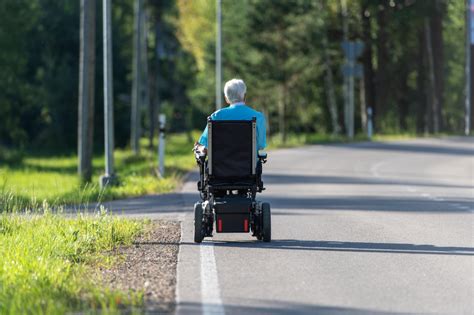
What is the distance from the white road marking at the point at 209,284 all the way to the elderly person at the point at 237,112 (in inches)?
50.0

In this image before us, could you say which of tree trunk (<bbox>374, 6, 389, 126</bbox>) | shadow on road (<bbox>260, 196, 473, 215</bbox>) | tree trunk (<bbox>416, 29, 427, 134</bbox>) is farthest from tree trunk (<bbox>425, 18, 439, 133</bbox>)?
shadow on road (<bbox>260, 196, 473, 215</bbox>)

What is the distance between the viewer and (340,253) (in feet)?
39.8

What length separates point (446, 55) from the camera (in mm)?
86125

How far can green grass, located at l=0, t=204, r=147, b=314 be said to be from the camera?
28.8ft

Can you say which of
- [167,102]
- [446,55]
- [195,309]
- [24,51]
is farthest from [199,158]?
[446,55]

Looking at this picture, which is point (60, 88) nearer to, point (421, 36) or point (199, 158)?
point (421, 36)

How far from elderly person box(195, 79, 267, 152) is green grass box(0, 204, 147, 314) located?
1.57m

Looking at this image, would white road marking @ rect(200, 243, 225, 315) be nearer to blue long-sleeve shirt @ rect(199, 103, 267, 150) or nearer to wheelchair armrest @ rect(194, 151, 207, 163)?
wheelchair armrest @ rect(194, 151, 207, 163)

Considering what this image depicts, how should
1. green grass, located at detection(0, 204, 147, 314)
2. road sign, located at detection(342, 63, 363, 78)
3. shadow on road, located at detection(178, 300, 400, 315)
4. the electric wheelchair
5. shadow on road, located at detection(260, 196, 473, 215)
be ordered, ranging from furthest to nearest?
road sign, located at detection(342, 63, 363, 78) < shadow on road, located at detection(260, 196, 473, 215) < the electric wheelchair < green grass, located at detection(0, 204, 147, 314) < shadow on road, located at detection(178, 300, 400, 315)

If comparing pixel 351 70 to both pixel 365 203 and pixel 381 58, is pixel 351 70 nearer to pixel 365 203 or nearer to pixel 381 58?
pixel 381 58

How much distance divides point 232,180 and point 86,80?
12970 mm

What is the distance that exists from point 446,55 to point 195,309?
260 ft

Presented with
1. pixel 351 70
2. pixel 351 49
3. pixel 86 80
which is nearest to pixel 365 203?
pixel 86 80

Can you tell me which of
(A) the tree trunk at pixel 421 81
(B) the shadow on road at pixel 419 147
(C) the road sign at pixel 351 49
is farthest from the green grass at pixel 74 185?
(A) the tree trunk at pixel 421 81
